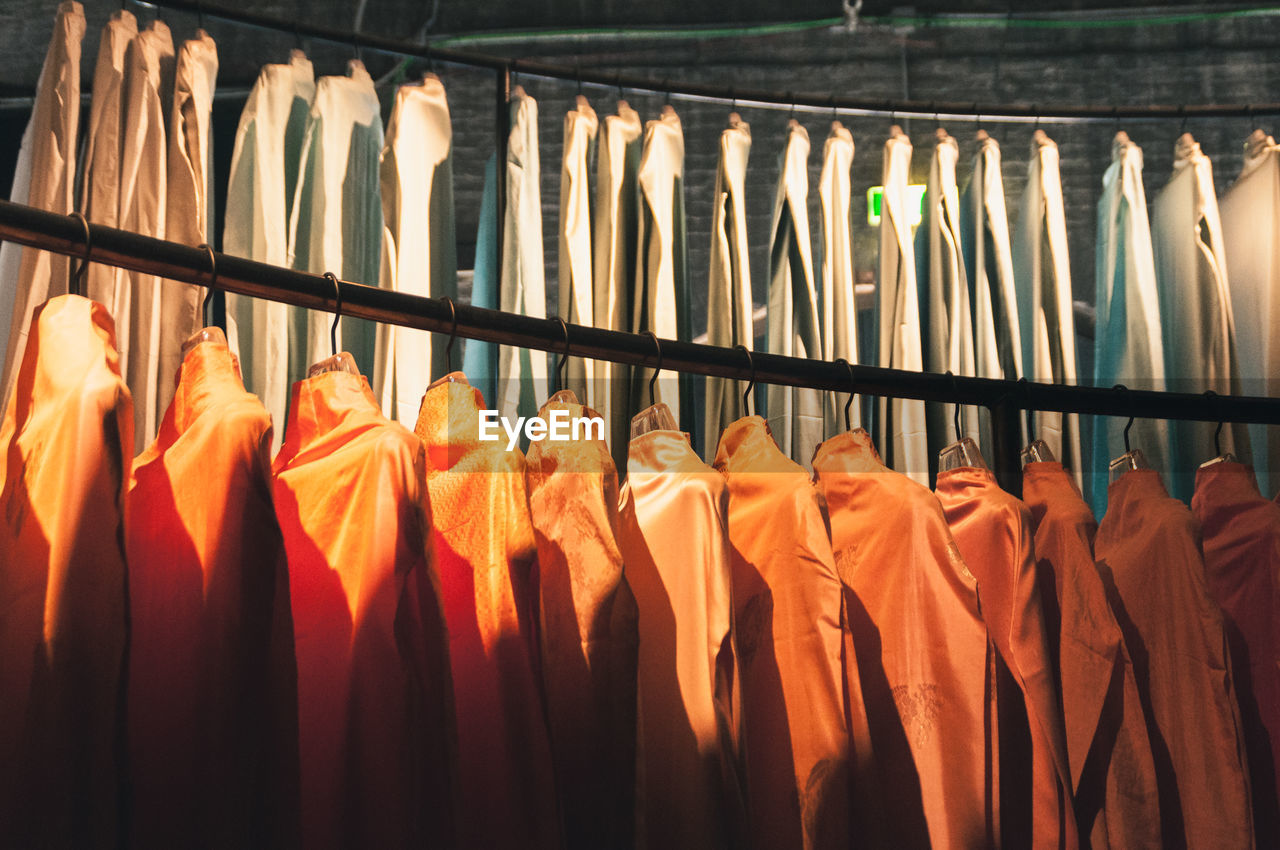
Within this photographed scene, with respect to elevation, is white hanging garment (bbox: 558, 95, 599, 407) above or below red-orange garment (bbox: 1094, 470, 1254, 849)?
above

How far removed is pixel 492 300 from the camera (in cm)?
174

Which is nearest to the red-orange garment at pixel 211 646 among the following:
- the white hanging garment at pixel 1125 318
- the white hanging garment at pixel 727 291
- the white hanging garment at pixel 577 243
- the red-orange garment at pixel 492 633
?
the red-orange garment at pixel 492 633

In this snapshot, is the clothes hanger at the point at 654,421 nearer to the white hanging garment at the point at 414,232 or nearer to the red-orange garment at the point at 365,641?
the red-orange garment at the point at 365,641

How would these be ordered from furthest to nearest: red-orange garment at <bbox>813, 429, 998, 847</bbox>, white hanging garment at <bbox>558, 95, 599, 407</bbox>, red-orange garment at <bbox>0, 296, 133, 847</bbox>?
white hanging garment at <bbox>558, 95, 599, 407</bbox>
red-orange garment at <bbox>813, 429, 998, 847</bbox>
red-orange garment at <bbox>0, 296, 133, 847</bbox>

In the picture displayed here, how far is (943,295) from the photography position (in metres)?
1.83

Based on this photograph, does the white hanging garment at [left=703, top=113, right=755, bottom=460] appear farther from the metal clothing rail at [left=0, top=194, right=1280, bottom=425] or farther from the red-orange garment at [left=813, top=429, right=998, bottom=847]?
the red-orange garment at [left=813, top=429, right=998, bottom=847]

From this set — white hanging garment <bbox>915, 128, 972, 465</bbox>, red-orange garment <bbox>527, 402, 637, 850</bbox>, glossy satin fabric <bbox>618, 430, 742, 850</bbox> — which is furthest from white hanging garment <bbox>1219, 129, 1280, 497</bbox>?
red-orange garment <bbox>527, 402, 637, 850</bbox>

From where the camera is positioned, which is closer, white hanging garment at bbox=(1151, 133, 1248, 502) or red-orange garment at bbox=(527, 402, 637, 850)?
red-orange garment at bbox=(527, 402, 637, 850)

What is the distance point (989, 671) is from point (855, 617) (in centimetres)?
14

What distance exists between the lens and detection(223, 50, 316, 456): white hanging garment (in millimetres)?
1481

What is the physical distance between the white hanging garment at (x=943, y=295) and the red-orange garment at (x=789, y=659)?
2.34 ft

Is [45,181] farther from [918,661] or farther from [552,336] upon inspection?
[918,661]

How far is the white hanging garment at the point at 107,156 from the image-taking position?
55.6 inches

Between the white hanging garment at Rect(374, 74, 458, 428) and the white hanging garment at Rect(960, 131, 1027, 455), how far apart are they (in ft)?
2.83
